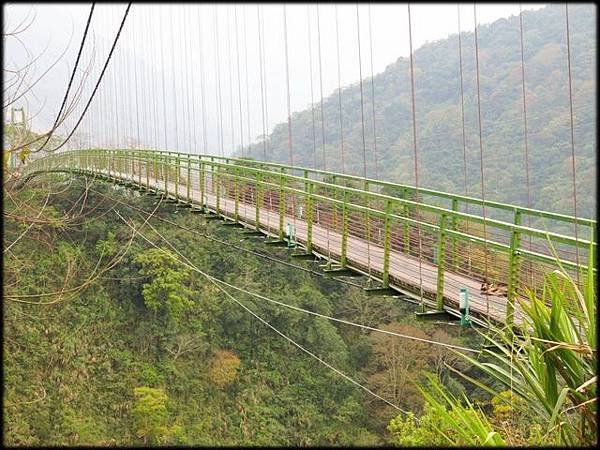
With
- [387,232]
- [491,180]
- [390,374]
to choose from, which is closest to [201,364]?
[390,374]

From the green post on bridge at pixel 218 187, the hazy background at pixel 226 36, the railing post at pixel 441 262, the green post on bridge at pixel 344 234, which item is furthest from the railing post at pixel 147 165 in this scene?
the railing post at pixel 441 262

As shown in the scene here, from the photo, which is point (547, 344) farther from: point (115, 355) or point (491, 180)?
point (115, 355)

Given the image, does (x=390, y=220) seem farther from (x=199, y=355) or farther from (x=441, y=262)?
(x=199, y=355)

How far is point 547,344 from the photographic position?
2.69 meters

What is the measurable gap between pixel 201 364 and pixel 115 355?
235 centimetres

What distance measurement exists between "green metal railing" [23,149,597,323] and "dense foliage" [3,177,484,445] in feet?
15.7

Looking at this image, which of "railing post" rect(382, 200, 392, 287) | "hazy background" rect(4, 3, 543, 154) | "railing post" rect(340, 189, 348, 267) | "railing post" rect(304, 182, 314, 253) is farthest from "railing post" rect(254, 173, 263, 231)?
"railing post" rect(382, 200, 392, 287)

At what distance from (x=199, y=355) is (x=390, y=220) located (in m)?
16.3

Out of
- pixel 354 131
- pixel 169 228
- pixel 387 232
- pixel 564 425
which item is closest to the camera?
pixel 564 425

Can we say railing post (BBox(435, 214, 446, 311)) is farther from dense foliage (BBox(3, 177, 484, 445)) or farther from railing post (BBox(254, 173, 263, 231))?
dense foliage (BBox(3, 177, 484, 445))

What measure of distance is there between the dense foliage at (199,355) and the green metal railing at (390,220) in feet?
15.7

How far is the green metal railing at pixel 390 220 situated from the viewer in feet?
14.0

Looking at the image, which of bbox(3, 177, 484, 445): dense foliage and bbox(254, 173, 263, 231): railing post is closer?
bbox(254, 173, 263, 231): railing post

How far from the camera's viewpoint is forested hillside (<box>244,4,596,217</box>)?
63.2 feet
